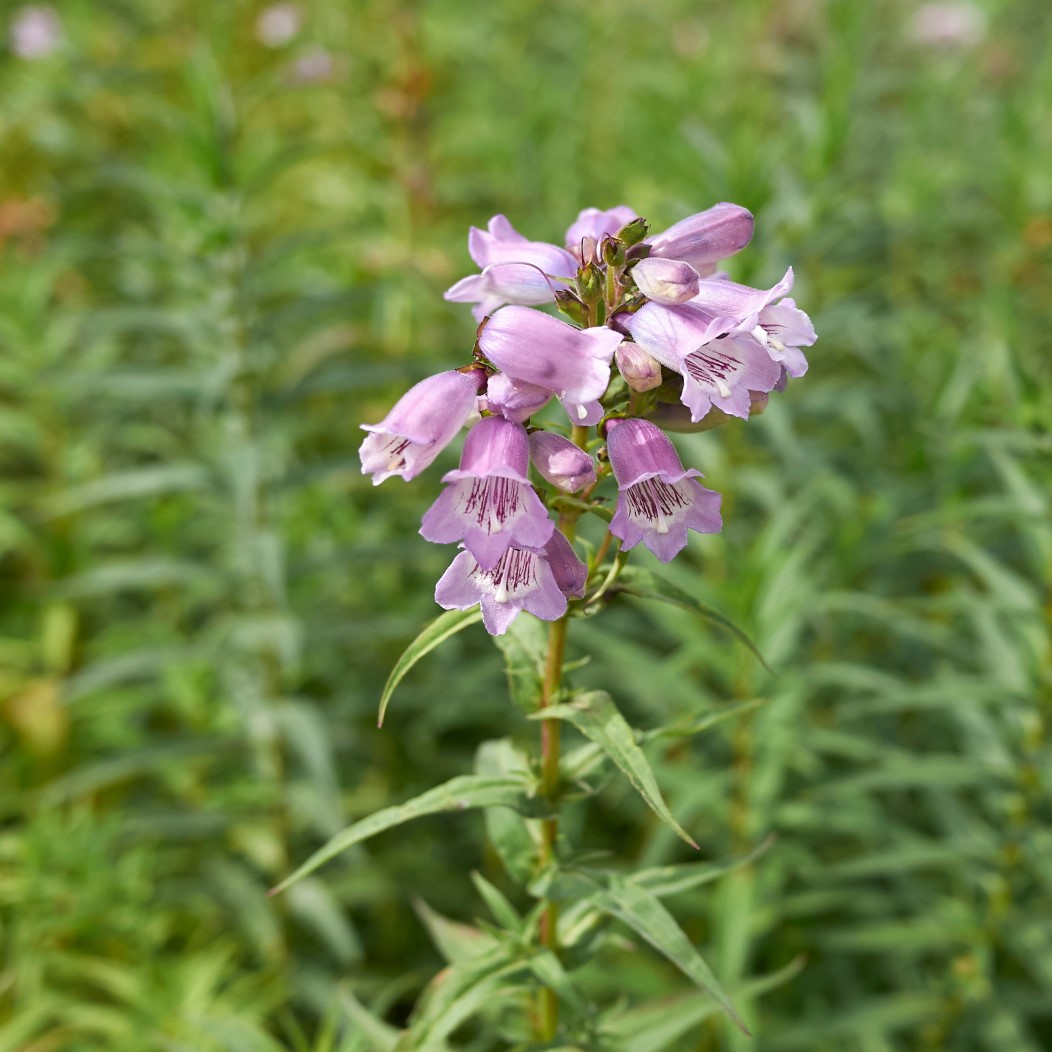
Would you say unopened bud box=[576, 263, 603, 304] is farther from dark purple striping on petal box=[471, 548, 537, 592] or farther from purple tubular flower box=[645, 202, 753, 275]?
dark purple striping on petal box=[471, 548, 537, 592]

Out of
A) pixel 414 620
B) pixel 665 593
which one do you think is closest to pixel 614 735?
pixel 665 593

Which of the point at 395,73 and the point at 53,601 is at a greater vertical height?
the point at 395,73

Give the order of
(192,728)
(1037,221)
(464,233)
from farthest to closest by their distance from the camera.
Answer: (464,233)
(1037,221)
(192,728)

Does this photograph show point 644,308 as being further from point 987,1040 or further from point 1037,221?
point 1037,221

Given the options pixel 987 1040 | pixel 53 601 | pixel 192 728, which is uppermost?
pixel 53 601

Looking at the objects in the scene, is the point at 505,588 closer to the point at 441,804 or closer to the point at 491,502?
the point at 491,502

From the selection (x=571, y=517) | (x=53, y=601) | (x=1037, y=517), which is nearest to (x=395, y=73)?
(x=53, y=601)
